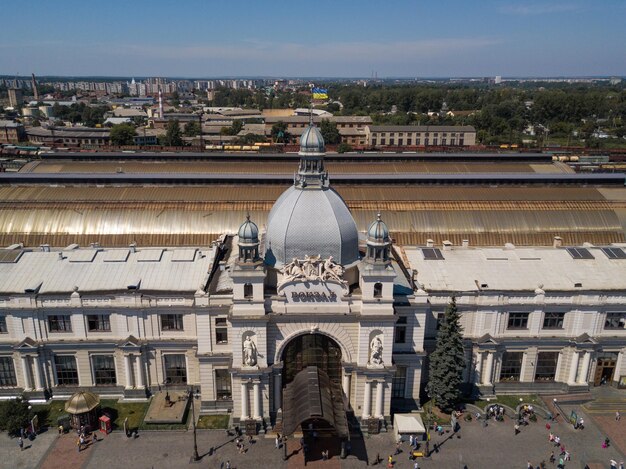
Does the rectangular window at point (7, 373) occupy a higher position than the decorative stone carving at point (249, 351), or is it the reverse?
the decorative stone carving at point (249, 351)

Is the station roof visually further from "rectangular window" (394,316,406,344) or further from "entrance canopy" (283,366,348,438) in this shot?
"entrance canopy" (283,366,348,438)

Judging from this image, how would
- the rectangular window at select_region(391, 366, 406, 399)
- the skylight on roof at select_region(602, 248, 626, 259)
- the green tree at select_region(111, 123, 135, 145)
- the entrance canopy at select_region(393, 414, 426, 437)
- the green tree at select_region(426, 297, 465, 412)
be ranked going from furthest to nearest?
the green tree at select_region(111, 123, 135, 145) < the skylight on roof at select_region(602, 248, 626, 259) < the rectangular window at select_region(391, 366, 406, 399) < the green tree at select_region(426, 297, 465, 412) < the entrance canopy at select_region(393, 414, 426, 437)

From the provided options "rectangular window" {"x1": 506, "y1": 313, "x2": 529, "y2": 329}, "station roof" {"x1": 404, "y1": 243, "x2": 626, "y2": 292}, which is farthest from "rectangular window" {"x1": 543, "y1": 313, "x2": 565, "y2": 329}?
"station roof" {"x1": 404, "y1": 243, "x2": 626, "y2": 292}

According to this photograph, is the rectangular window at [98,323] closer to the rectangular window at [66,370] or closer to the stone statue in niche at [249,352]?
the rectangular window at [66,370]

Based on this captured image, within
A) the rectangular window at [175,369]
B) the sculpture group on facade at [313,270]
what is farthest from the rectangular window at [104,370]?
the sculpture group on facade at [313,270]

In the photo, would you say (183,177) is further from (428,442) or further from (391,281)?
(428,442)

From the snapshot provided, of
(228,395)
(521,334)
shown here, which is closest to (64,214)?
(228,395)
